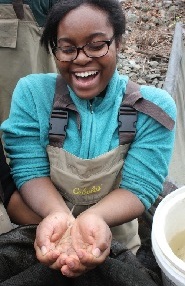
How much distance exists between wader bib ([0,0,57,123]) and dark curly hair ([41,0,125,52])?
4.26 feet

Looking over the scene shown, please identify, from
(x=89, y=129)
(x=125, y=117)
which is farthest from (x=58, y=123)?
(x=125, y=117)

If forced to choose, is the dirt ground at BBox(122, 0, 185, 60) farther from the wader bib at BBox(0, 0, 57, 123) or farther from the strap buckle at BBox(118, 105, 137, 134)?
the strap buckle at BBox(118, 105, 137, 134)

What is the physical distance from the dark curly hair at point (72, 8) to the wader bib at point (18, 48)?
1300 millimetres

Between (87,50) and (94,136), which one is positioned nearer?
(87,50)

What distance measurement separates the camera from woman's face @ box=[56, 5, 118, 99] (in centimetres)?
195

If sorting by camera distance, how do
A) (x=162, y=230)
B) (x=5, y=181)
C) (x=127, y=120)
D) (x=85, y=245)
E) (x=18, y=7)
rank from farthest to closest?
(x=18, y=7)
(x=5, y=181)
(x=127, y=120)
(x=162, y=230)
(x=85, y=245)

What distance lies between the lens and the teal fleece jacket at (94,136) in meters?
2.11

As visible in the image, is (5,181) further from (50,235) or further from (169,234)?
(169,234)

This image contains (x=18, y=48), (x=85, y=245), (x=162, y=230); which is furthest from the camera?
(x=18, y=48)

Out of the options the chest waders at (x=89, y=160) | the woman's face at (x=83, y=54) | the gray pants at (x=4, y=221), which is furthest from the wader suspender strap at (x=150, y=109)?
the gray pants at (x=4, y=221)

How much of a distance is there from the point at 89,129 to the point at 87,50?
0.35 meters

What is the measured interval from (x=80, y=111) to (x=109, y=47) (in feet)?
1.03

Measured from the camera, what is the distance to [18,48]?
3486 millimetres

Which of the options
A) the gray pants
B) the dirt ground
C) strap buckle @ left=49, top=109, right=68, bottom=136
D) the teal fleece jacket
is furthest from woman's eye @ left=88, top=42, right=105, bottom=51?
the dirt ground
